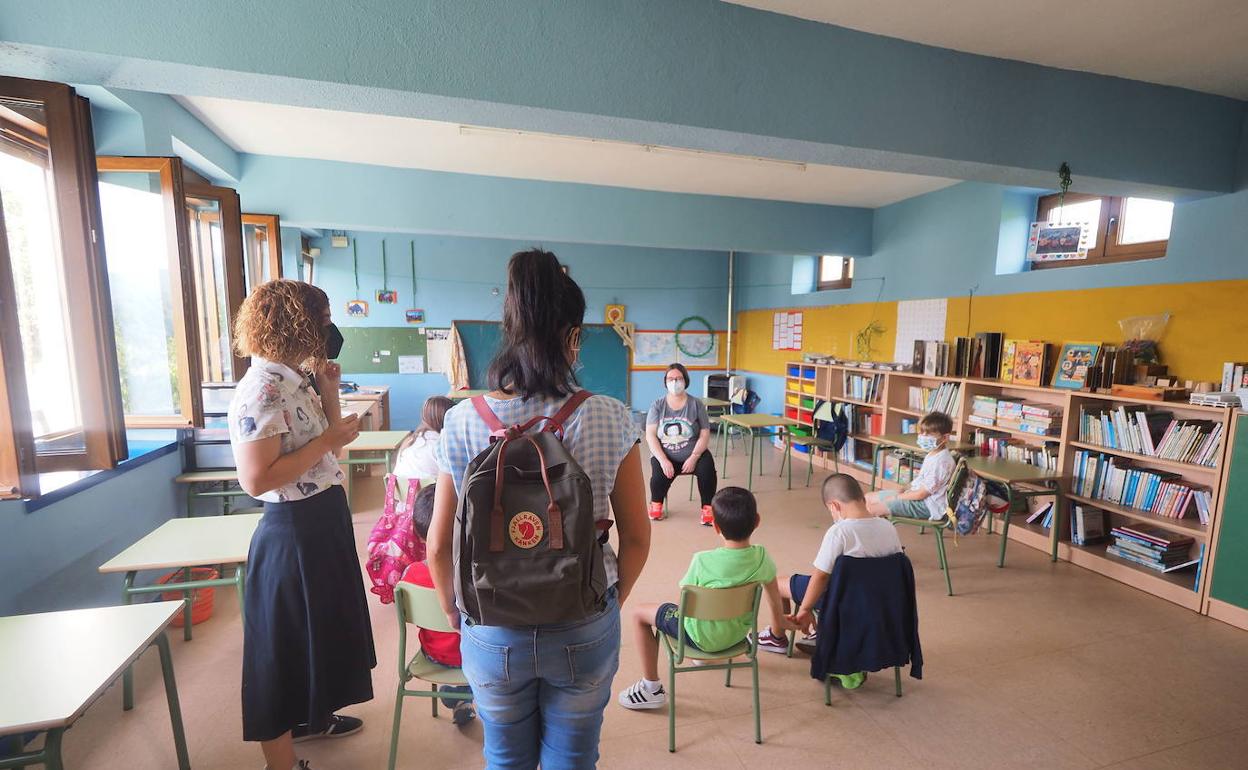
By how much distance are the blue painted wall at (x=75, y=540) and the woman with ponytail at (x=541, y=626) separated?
205cm

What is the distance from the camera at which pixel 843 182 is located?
483cm

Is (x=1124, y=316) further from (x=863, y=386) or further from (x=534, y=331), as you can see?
(x=534, y=331)

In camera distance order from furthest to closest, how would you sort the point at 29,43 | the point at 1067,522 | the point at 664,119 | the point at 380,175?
the point at 380,175
the point at 1067,522
the point at 664,119
the point at 29,43

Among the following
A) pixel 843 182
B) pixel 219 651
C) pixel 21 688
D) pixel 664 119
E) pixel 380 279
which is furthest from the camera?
pixel 380 279

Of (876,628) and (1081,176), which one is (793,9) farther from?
(876,628)

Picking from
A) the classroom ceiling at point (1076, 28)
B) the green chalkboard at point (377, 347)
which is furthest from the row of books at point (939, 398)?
the green chalkboard at point (377, 347)

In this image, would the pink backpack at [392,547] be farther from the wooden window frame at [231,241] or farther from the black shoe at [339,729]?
the wooden window frame at [231,241]

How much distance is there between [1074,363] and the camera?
3.82 meters

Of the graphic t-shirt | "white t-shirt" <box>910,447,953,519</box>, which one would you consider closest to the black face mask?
the graphic t-shirt

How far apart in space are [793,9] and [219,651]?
382 centimetres

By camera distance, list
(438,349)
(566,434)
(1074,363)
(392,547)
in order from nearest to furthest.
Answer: (566,434) < (392,547) < (1074,363) < (438,349)

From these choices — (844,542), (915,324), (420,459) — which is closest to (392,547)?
(420,459)

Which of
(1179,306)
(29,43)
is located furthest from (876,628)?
(29,43)

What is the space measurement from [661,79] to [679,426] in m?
2.61
